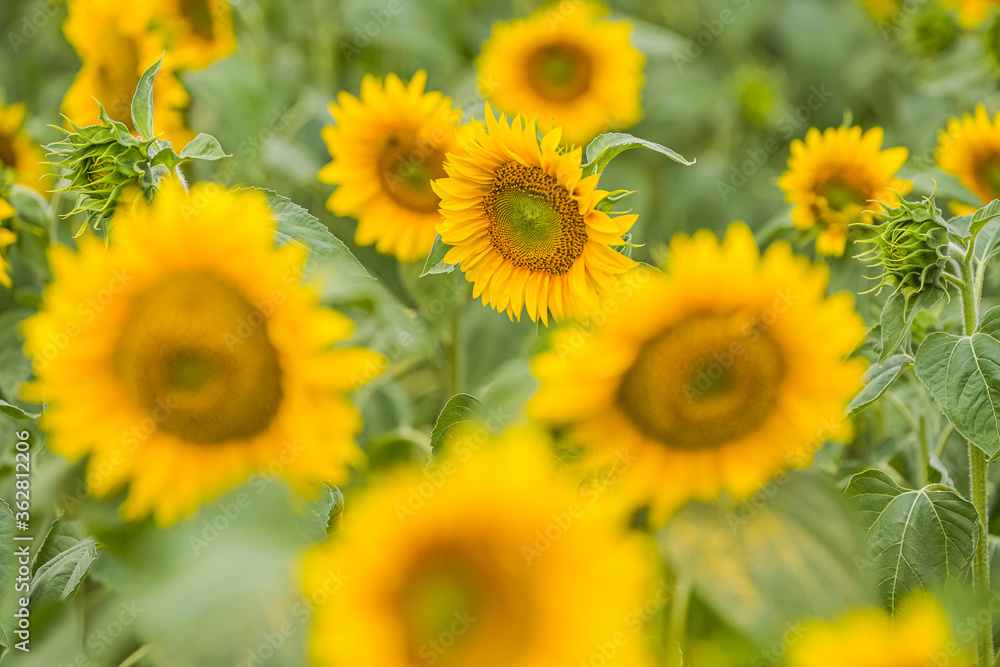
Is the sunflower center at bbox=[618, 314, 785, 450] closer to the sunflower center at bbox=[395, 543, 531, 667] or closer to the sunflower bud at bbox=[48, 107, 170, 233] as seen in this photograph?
the sunflower center at bbox=[395, 543, 531, 667]

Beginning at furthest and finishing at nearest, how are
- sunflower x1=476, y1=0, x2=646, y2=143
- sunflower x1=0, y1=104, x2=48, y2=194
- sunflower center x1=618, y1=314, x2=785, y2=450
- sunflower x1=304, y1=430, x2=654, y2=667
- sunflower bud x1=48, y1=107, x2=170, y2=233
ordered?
sunflower x1=476, y1=0, x2=646, y2=143 → sunflower x1=0, y1=104, x2=48, y2=194 → sunflower bud x1=48, y1=107, x2=170, y2=233 → sunflower center x1=618, y1=314, x2=785, y2=450 → sunflower x1=304, y1=430, x2=654, y2=667

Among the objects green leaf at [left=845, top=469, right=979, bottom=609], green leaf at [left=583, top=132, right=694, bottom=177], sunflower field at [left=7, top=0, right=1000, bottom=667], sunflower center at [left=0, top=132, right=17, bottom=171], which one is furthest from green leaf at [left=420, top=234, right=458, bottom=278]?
sunflower center at [left=0, top=132, right=17, bottom=171]

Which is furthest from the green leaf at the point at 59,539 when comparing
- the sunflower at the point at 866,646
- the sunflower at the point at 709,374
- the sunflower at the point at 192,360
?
the sunflower at the point at 866,646

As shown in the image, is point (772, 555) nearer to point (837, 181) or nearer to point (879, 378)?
point (879, 378)

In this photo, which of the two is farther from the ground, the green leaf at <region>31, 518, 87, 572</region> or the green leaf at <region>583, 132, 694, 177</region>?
the green leaf at <region>583, 132, 694, 177</region>

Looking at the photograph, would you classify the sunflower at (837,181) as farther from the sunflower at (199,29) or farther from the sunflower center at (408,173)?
the sunflower at (199,29)

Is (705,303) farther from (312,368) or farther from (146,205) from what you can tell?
(146,205)
